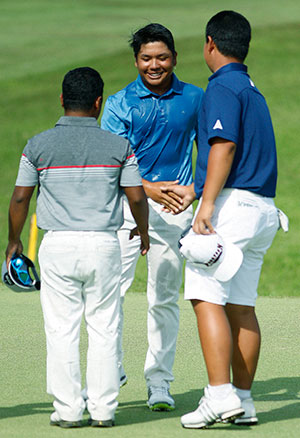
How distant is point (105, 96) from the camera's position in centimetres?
2739

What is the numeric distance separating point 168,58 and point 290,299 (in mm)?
5155

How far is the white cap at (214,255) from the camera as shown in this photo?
15.4 ft

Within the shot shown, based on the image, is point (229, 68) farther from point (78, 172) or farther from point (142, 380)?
point (142, 380)

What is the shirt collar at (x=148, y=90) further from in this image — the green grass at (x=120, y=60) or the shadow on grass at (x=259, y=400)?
the green grass at (x=120, y=60)

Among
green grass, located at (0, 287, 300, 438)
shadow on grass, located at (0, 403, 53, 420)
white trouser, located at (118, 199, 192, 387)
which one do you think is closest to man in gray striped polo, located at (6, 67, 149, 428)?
green grass, located at (0, 287, 300, 438)

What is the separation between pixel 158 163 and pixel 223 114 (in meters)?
1.05

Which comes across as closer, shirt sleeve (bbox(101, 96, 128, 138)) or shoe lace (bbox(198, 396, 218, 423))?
shoe lace (bbox(198, 396, 218, 423))

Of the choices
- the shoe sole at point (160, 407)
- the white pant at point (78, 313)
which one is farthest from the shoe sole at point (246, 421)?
the white pant at point (78, 313)

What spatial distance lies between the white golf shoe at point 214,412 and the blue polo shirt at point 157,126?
1581mm

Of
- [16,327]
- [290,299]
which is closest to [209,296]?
[16,327]

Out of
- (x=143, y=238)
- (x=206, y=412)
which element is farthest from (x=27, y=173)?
(x=206, y=412)

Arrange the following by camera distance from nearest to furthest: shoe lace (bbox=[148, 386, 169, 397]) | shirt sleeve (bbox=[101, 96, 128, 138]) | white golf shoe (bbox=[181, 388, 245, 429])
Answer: white golf shoe (bbox=[181, 388, 245, 429]) < shoe lace (bbox=[148, 386, 169, 397]) < shirt sleeve (bbox=[101, 96, 128, 138])

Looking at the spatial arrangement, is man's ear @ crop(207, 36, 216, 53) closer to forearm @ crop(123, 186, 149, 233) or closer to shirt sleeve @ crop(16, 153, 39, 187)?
forearm @ crop(123, 186, 149, 233)

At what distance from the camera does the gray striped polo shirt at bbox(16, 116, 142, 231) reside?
4.78m
